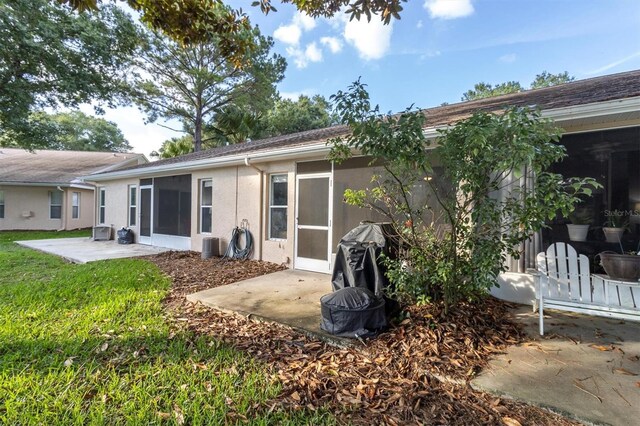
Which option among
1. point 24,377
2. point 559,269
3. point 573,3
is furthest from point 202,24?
point 573,3

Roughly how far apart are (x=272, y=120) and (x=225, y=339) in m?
18.4

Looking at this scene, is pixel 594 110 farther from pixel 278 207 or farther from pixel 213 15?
pixel 278 207

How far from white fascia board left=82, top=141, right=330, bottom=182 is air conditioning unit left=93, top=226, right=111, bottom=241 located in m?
2.05

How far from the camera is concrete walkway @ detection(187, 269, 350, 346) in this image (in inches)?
147

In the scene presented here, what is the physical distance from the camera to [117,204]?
40.0ft

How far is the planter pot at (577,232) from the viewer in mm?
4121

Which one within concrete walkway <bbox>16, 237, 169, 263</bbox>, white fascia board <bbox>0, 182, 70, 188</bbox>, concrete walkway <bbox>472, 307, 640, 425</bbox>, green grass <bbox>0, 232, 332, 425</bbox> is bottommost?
green grass <bbox>0, 232, 332, 425</bbox>

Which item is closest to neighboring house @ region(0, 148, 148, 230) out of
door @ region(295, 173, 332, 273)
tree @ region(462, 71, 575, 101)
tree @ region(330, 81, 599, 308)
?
door @ region(295, 173, 332, 273)

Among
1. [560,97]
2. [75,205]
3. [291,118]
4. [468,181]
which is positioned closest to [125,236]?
[75,205]

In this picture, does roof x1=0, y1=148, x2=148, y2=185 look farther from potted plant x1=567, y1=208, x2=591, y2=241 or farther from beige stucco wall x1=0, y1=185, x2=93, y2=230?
potted plant x1=567, y1=208, x2=591, y2=241

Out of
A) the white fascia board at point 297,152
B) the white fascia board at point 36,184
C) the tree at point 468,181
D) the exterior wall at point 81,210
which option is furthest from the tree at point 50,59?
the tree at point 468,181

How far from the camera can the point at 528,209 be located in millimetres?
2840

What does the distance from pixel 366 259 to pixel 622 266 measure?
8.84ft

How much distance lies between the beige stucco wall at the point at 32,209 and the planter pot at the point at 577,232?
21.5 meters
